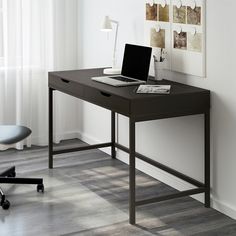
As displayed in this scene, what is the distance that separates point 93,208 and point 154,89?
895 mm

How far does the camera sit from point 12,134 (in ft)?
13.3

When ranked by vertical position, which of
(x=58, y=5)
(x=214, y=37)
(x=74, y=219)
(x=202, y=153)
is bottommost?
(x=74, y=219)

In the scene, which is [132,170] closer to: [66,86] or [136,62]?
[136,62]

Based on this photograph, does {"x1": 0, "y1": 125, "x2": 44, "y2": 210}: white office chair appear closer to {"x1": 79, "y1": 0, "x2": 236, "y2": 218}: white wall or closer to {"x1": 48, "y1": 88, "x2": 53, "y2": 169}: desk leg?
{"x1": 48, "y1": 88, "x2": 53, "y2": 169}: desk leg

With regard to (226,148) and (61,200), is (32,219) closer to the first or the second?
(61,200)

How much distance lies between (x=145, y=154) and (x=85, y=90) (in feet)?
2.70

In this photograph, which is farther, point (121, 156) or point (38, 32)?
point (38, 32)

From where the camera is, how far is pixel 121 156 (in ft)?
16.2

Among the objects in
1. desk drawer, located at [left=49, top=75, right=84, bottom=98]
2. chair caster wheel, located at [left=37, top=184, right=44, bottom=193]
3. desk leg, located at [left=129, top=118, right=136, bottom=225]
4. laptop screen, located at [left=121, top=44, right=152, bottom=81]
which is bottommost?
chair caster wheel, located at [left=37, top=184, right=44, bottom=193]

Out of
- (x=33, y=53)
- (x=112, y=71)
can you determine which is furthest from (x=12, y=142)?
(x=33, y=53)

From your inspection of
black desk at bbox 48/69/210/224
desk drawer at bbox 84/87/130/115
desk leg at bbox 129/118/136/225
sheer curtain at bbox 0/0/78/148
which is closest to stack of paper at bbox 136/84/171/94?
black desk at bbox 48/69/210/224

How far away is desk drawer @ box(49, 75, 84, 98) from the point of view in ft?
13.6

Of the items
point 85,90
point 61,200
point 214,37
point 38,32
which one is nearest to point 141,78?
point 85,90

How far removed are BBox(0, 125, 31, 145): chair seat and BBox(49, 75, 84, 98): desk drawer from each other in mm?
442
